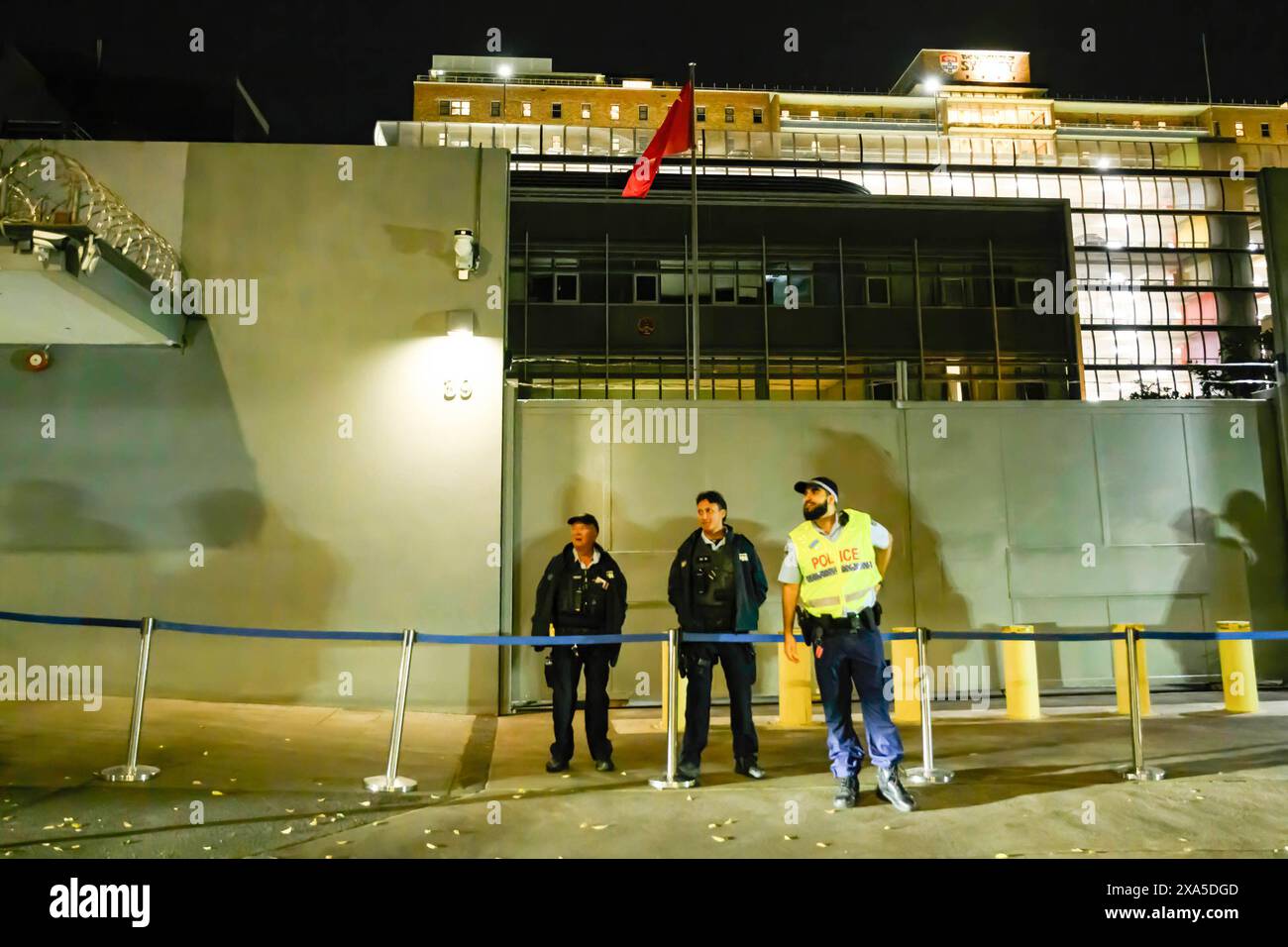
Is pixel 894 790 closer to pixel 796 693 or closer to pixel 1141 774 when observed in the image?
pixel 1141 774

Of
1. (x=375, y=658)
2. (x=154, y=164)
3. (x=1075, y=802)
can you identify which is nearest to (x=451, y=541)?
(x=375, y=658)

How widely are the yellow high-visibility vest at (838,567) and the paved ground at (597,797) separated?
1.31 meters

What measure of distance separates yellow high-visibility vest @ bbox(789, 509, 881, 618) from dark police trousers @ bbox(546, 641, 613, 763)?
1.91 metres

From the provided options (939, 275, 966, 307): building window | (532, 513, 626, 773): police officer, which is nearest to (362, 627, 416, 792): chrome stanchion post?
(532, 513, 626, 773): police officer

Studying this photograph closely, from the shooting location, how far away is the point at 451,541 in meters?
9.45

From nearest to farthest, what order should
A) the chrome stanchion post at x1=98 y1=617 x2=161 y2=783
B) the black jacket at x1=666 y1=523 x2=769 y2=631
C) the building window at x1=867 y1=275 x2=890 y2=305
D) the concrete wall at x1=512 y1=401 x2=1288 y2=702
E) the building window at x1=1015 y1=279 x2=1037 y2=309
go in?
the chrome stanchion post at x1=98 y1=617 x2=161 y2=783
the black jacket at x1=666 y1=523 x2=769 y2=631
the concrete wall at x1=512 y1=401 x2=1288 y2=702
the building window at x1=867 y1=275 x2=890 y2=305
the building window at x1=1015 y1=279 x2=1037 y2=309

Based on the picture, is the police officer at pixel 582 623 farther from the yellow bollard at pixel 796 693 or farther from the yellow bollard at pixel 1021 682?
the yellow bollard at pixel 1021 682

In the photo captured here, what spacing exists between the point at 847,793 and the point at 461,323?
6.53 meters

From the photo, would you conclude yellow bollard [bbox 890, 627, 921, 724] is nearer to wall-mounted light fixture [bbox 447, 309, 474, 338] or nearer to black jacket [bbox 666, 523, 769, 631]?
black jacket [bbox 666, 523, 769, 631]

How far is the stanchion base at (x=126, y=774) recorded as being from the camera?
5931mm

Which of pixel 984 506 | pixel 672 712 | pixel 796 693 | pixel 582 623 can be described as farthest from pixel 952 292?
pixel 672 712

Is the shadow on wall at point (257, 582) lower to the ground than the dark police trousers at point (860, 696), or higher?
higher

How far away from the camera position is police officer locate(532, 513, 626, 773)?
6.68 m

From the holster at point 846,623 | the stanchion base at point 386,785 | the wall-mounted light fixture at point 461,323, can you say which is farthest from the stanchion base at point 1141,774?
the wall-mounted light fixture at point 461,323
